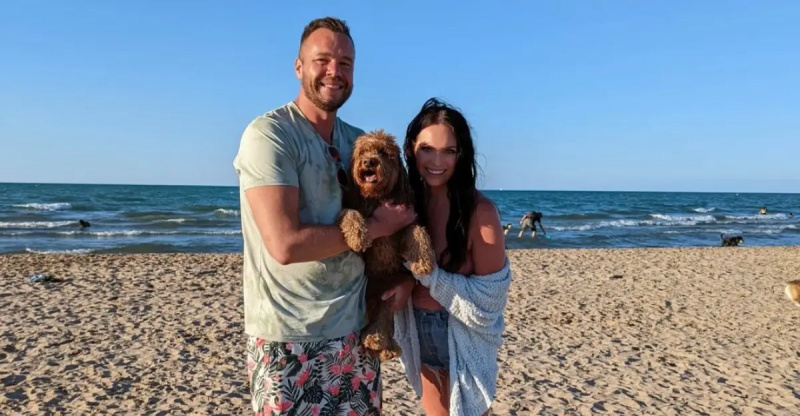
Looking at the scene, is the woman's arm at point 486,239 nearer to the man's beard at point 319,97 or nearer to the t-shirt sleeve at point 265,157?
the man's beard at point 319,97

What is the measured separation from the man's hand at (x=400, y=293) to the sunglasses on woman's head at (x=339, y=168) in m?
0.53

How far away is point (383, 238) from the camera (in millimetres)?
2801

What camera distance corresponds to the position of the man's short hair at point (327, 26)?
2379 millimetres

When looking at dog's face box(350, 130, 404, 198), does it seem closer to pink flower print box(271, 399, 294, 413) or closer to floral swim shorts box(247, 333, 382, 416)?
floral swim shorts box(247, 333, 382, 416)

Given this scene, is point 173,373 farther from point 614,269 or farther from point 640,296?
point 614,269

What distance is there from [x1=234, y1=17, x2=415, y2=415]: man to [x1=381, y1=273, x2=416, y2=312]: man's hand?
0.26 metres

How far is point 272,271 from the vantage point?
231 centimetres

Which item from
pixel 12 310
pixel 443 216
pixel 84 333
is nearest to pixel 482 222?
pixel 443 216

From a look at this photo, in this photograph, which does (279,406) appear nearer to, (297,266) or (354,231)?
(297,266)

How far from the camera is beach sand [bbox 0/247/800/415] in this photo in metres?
5.52

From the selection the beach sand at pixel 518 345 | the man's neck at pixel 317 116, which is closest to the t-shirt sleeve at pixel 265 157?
the man's neck at pixel 317 116

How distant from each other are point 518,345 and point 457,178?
511 centimetres

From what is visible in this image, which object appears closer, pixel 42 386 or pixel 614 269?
pixel 42 386

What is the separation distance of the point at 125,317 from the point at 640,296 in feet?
27.5
